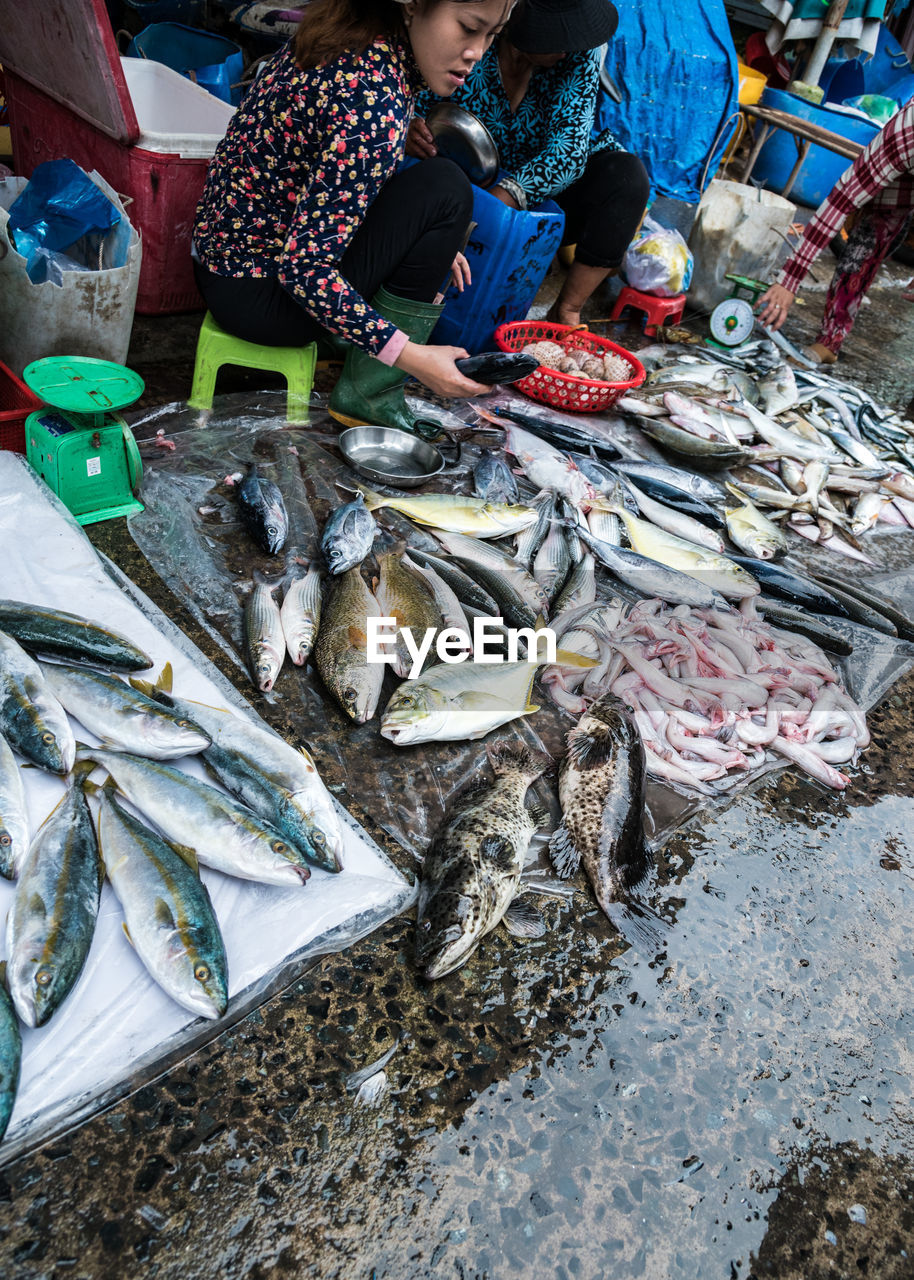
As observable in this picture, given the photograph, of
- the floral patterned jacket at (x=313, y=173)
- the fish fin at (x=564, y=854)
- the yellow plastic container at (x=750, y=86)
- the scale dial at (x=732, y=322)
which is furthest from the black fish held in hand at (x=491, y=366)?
the yellow plastic container at (x=750, y=86)

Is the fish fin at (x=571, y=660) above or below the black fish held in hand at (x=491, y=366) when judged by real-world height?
below

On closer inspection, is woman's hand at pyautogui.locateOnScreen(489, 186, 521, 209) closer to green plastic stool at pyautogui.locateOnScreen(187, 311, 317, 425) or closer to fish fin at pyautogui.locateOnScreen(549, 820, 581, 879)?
green plastic stool at pyautogui.locateOnScreen(187, 311, 317, 425)

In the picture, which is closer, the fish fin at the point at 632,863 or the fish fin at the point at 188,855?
the fish fin at the point at 188,855

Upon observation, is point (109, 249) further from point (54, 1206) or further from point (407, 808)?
point (54, 1206)

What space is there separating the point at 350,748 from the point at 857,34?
12.0 metres

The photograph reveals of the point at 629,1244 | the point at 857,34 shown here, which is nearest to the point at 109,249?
the point at 629,1244

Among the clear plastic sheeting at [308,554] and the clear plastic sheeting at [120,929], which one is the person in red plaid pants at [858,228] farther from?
the clear plastic sheeting at [120,929]

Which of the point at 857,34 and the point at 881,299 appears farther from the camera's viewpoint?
the point at 857,34

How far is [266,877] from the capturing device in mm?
1756

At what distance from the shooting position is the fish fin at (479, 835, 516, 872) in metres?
2.01

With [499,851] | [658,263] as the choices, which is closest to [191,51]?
[658,263]

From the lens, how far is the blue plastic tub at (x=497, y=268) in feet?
13.0

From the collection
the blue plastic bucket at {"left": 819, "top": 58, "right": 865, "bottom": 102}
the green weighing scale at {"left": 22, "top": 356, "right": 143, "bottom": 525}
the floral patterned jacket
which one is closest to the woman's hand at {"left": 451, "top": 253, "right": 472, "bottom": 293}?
the floral patterned jacket

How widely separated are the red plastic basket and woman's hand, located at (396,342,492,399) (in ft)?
4.15
